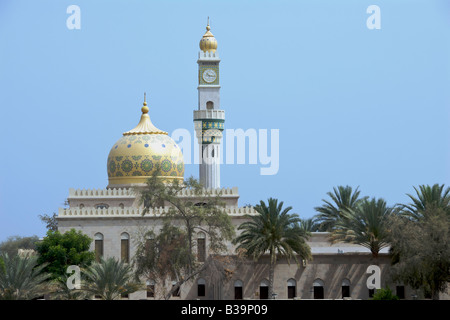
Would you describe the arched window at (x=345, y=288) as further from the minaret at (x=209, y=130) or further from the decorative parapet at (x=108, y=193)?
the minaret at (x=209, y=130)

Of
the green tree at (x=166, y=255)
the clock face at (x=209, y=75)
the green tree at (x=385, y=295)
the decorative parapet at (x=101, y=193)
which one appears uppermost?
the clock face at (x=209, y=75)

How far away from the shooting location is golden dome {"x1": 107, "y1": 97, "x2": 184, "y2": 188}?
181 ft

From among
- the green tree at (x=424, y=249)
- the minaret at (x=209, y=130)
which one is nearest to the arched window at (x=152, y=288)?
the minaret at (x=209, y=130)

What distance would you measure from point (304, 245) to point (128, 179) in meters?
14.9

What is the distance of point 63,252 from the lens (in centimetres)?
4534

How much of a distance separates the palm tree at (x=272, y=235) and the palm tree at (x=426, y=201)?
5597 millimetres

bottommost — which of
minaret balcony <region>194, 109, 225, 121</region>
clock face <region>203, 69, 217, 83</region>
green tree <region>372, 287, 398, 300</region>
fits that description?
green tree <region>372, 287, 398, 300</region>

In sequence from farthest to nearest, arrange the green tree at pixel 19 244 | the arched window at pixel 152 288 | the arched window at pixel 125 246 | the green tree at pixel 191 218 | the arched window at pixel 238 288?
the green tree at pixel 19 244 → the arched window at pixel 125 246 → the arched window at pixel 152 288 → the arched window at pixel 238 288 → the green tree at pixel 191 218

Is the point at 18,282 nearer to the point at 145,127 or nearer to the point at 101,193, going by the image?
the point at 101,193

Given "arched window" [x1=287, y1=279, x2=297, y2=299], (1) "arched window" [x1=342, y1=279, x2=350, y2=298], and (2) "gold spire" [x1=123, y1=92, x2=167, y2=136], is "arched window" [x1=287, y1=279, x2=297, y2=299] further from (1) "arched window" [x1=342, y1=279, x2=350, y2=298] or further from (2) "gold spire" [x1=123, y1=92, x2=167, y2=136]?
(2) "gold spire" [x1=123, y1=92, x2=167, y2=136]

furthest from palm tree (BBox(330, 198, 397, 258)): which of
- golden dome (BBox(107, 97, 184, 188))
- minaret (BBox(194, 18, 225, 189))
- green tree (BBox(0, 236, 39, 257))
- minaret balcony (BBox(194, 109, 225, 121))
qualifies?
green tree (BBox(0, 236, 39, 257))

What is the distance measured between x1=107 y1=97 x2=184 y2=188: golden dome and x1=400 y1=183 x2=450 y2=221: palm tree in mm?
16610

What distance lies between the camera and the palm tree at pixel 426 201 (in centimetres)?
4347

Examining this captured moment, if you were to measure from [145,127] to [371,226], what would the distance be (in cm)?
1871
